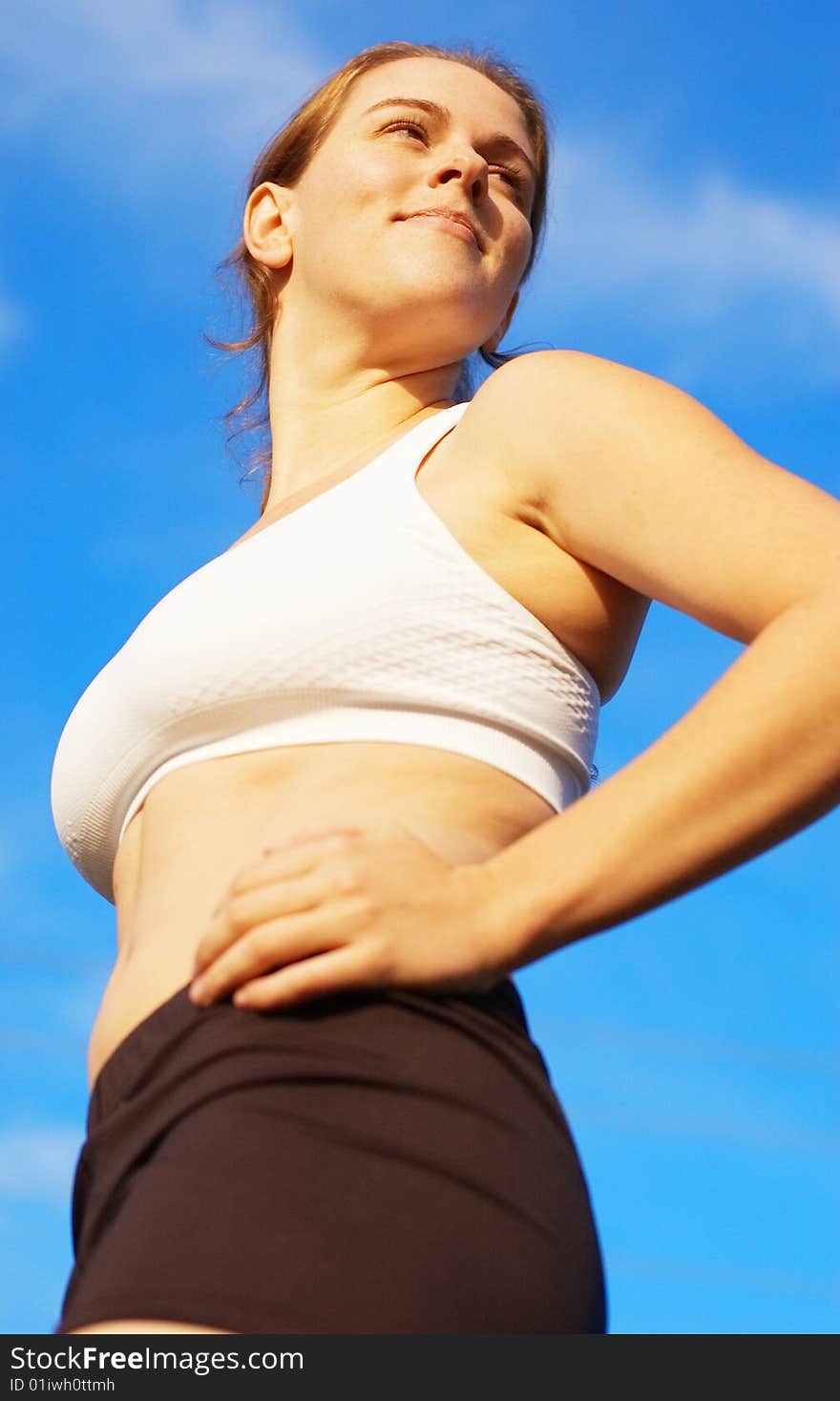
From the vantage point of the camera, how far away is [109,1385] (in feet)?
4.69

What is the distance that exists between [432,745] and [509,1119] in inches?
19.2

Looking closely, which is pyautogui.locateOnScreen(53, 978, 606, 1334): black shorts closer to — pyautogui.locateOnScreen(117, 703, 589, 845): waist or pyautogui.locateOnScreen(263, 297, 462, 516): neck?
pyautogui.locateOnScreen(117, 703, 589, 845): waist

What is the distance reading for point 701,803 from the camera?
5.16ft

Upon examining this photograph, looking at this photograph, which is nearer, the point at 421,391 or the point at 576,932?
the point at 576,932

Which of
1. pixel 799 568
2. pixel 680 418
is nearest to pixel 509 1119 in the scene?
pixel 799 568

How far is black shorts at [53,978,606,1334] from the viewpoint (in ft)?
4.59

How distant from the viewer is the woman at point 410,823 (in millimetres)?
1457

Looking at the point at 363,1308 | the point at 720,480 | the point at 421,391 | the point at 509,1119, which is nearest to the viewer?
the point at 363,1308

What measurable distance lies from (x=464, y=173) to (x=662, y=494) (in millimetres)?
1247

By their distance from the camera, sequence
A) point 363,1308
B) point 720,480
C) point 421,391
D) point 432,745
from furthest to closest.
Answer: point 421,391 → point 432,745 → point 720,480 → point 363,1308

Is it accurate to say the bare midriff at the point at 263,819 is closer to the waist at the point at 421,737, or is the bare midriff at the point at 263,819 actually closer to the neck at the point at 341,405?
the waist at the point at 421,737

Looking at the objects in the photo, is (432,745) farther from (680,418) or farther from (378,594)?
(680,418)

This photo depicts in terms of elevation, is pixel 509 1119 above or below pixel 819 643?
below

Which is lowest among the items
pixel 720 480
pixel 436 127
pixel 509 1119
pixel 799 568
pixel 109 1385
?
pixel 109 1385
